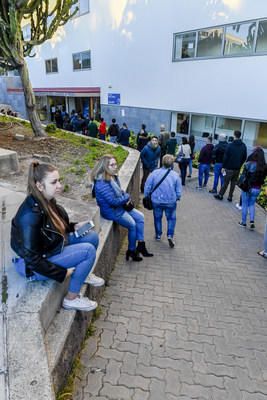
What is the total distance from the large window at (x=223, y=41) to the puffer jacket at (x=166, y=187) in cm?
833

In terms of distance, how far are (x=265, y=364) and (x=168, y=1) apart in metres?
14.8

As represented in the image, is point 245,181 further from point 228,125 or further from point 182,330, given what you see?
point 228,125

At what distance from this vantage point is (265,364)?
109 inches

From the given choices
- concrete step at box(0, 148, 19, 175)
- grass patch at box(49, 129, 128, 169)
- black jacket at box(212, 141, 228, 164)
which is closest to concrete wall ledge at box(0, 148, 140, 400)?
concrete step at box(0, 148, 19, 175)

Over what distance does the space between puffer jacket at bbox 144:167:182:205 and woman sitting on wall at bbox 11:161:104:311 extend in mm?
2618

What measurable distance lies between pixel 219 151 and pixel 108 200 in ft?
17.5

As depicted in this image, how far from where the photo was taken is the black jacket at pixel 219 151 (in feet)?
27.4

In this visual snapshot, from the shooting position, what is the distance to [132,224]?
4.42 metres

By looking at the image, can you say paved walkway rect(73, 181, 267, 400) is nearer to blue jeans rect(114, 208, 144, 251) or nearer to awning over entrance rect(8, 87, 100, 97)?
blue jeans rect(114, 208, 144, 251)

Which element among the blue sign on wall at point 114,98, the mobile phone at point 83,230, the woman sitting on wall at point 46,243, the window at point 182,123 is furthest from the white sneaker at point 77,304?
the blue sign on wall at point 114,98

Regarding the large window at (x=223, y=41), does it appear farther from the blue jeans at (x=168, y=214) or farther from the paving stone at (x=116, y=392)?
the paving stone at (x=116, y=392)

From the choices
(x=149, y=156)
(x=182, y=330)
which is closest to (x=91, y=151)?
(x=149, y=156)

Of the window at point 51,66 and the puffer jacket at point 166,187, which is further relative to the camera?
the window at point 51,66

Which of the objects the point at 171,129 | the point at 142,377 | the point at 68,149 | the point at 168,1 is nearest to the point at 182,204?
the point at 68,149
